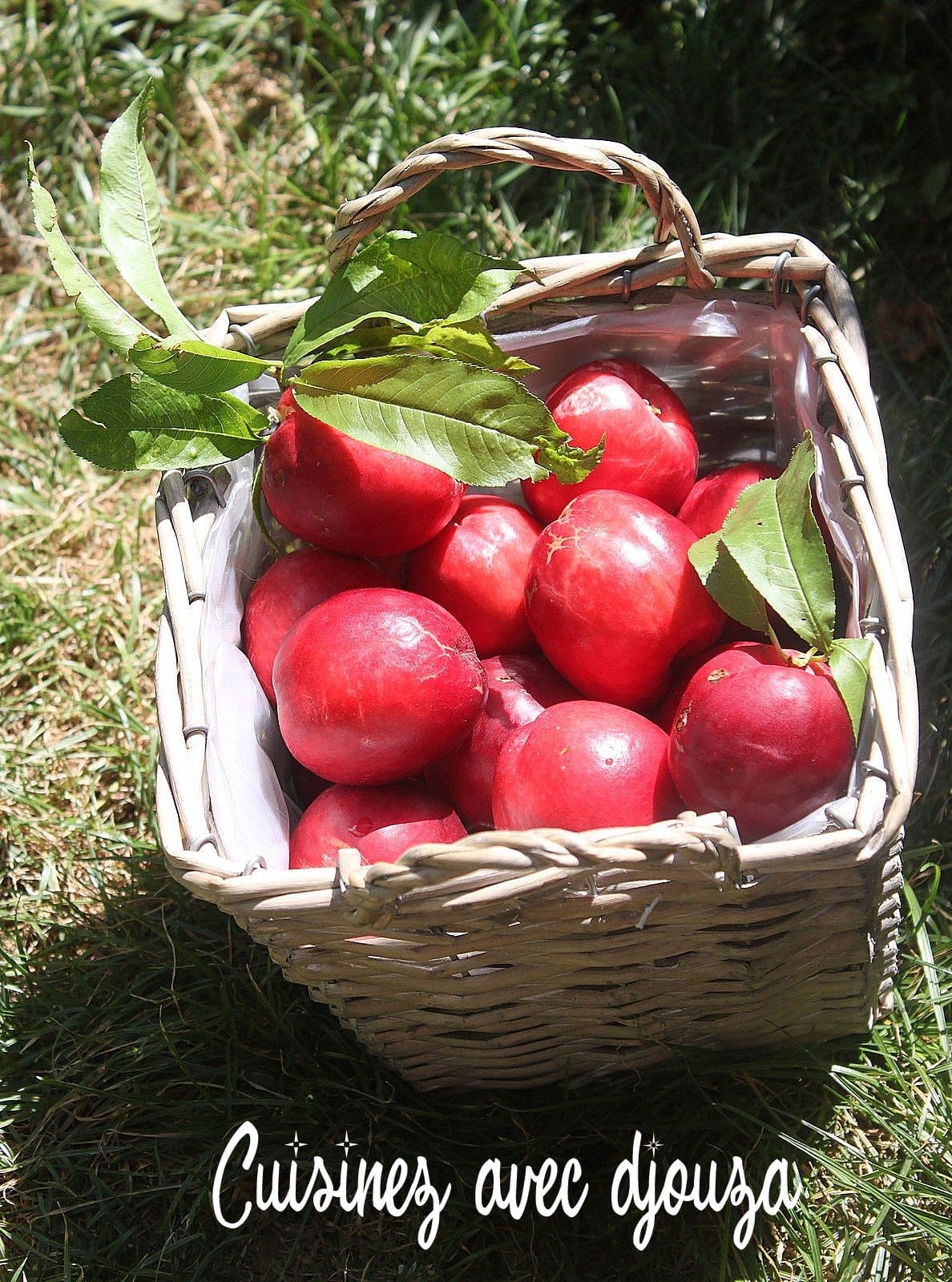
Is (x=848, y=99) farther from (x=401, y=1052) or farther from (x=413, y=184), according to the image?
(x=401, y=1052)

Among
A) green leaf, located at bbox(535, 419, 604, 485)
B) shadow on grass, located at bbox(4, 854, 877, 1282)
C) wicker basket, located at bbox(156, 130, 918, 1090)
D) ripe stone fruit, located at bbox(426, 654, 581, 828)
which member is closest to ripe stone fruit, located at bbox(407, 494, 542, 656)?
ripe stone fruit, located at bbox(426, 654, 581, 828)

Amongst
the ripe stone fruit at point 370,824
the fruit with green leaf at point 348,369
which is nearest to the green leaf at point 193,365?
the fruit with green leaf at point 348,369

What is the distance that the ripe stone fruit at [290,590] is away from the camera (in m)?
1.56

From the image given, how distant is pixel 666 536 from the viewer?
148cm

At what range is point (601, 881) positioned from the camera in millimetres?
1142

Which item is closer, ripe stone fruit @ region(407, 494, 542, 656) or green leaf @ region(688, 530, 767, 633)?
green leaf @ region(688, 530, 767, 633)

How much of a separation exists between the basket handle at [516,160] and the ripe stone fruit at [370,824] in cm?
68

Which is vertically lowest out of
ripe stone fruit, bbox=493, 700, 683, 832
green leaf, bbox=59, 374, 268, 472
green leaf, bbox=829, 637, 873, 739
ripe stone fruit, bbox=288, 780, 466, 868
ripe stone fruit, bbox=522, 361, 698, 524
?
ripe stone fruit, bbox=288, 780, 466, 868

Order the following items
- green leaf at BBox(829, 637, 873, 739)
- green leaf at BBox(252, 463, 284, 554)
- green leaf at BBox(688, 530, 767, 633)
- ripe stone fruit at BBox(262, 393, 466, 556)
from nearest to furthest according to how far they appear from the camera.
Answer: green leaf at BBox(829, 637, 873, 739), green leaf at BBox(688, 530, 767, 633), ripe stone fruit at BBox(262, 393, 466, 556), green leaf at BBox(252, 463, 284, 554)

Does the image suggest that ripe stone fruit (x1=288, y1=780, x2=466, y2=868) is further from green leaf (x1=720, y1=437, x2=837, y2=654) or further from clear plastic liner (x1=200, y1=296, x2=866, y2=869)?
green leaf (x1=720, y1=437, x2=837, y2=654)

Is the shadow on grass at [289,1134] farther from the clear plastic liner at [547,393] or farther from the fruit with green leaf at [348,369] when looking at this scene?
the fruit with green leaf at [348,369]

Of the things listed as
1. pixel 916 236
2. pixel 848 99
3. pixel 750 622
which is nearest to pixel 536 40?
pixel 848 99

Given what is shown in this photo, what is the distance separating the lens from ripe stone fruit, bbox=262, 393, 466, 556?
1473 millimetres

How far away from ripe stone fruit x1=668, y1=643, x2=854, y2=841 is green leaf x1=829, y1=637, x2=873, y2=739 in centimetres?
2
